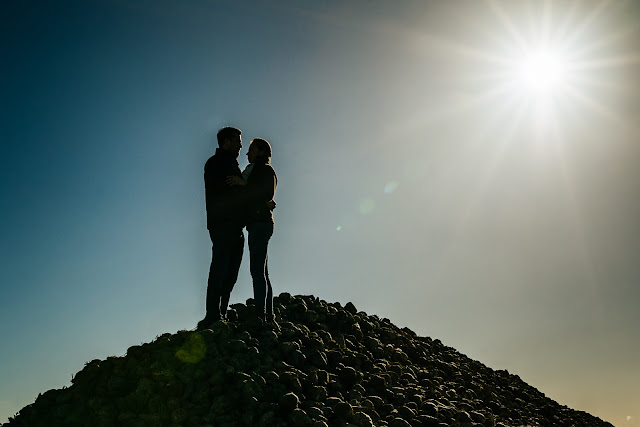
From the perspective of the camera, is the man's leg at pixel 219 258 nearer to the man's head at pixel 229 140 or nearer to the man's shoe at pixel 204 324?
the man's shoe at pixel 204 324

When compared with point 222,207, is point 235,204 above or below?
above

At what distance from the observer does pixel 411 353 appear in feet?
43.4

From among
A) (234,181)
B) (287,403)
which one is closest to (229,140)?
(234,181)

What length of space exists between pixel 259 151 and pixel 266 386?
167 inches

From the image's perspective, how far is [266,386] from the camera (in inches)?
324

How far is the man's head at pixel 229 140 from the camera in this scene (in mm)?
9469

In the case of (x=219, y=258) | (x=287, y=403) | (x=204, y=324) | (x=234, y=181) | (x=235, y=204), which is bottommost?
(x=287, y=403)

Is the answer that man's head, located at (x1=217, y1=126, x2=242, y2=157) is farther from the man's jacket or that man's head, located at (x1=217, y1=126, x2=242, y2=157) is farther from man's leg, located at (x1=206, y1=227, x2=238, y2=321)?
man's leg, located at (x1=206, y1=227, x2=238, y2=321)

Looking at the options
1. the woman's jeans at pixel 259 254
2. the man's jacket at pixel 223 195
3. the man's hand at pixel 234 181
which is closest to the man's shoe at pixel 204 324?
the woman's jeans at pixel 259 254

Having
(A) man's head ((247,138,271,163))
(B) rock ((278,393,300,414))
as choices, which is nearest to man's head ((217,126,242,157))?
(A) man's head ((247,138,271,163))

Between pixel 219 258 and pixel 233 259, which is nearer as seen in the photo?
pixel 219 258

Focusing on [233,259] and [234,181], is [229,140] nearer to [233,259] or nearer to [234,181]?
[234,181]

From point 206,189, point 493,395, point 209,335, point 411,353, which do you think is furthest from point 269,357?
point 493,395

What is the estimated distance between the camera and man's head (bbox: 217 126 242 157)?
947 centimetres
